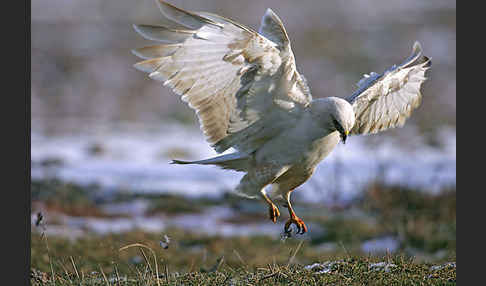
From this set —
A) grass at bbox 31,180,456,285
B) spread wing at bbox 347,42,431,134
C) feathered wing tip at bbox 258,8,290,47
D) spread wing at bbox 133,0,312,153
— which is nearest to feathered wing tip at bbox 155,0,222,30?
spread wing at bbox 133,0,312,153

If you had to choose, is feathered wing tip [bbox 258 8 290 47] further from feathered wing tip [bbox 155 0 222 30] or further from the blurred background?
the blurred background

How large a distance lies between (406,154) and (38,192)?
7487 mm

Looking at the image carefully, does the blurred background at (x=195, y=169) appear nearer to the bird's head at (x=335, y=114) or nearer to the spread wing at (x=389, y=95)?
the bird's head at (x=335, y=114)

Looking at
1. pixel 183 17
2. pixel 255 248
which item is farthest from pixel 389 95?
pixel 255 248

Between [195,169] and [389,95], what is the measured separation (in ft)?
24.0

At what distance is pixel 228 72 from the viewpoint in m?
4.67

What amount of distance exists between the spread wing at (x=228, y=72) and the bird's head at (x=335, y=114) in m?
0.17

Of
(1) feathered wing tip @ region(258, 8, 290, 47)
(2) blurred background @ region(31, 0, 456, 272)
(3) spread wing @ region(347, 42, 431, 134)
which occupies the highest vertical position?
(1) feathered wing tip @ region(258, 8, 290, 47)

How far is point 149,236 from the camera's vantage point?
8047 millimetres

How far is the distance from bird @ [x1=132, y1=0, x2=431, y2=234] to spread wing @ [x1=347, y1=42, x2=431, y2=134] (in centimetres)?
2

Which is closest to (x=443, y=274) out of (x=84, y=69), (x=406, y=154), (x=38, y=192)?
(x=38, y=192)

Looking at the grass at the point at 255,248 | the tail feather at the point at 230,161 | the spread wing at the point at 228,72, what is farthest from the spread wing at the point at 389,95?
the grass at the point at 255,248

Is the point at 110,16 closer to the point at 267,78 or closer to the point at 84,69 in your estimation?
the point at 84,69

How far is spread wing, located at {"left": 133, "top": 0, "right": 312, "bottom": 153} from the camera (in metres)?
4.39
